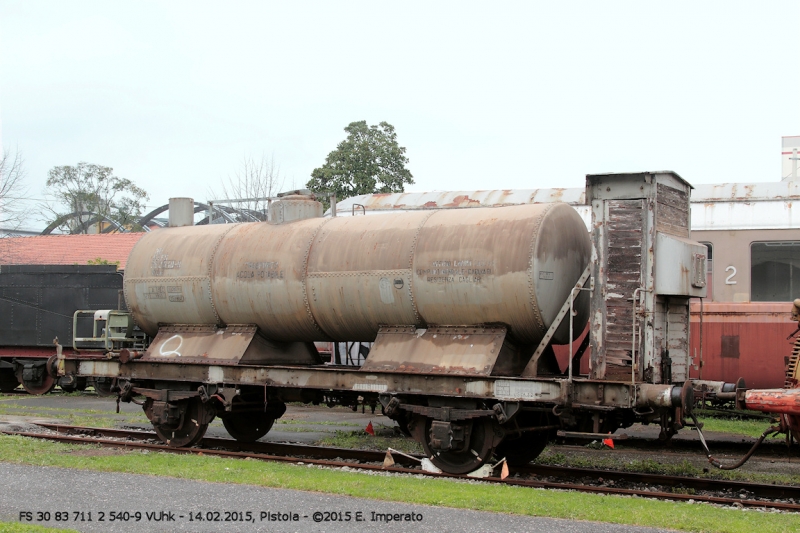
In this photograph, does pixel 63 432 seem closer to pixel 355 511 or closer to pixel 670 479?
pixel 355 511

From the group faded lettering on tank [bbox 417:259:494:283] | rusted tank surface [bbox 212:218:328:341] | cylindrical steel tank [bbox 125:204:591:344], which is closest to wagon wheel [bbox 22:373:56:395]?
cylindrical steel tank [bbox 125:204:591:344]

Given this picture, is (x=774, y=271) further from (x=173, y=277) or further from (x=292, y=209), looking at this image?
(x=173, y=277)

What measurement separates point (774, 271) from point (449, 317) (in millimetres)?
9379

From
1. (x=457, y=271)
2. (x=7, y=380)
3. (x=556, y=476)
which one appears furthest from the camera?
(x=7, y=380)

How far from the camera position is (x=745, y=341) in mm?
16328

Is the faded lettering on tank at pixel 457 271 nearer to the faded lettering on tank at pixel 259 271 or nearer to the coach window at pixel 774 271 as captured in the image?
the faded lettering on tank at pixel 259 271

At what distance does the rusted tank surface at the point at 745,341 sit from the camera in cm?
1608

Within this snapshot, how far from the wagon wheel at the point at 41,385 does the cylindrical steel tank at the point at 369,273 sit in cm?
1008

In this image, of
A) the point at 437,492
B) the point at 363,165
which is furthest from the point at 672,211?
the point at 363,165

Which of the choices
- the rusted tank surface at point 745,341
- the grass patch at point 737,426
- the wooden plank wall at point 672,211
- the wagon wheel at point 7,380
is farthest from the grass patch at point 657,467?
the wagon wheel at point 7,380

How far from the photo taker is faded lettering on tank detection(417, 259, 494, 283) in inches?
418

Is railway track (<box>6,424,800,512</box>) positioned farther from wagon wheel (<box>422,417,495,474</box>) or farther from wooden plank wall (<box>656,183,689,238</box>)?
wooden plank wall (<box>656,183,689,238</box>)

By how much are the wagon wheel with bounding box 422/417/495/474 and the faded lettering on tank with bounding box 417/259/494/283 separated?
5.86 feet

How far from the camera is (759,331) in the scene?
16.2 metres
